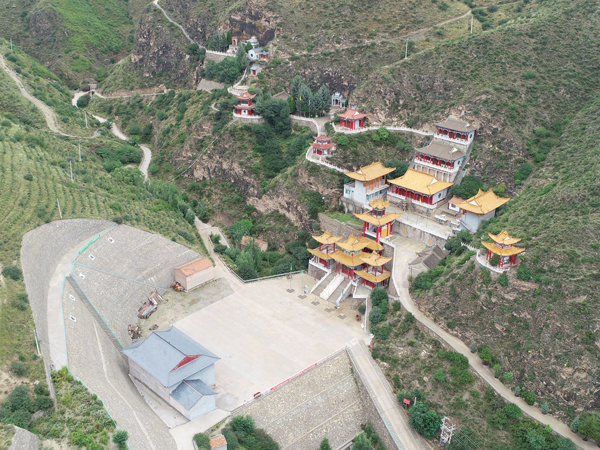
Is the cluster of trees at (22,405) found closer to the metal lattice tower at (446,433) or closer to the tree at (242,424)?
the tree at (242,424)

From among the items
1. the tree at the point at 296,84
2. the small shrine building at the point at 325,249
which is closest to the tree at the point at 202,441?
the small shrine building at the point at 325,249

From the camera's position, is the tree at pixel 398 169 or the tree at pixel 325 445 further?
the tree at pixel 398 169

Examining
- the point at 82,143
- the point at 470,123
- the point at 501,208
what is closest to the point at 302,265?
the point at 501,208

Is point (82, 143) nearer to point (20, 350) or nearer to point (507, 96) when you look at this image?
point (20, 350)

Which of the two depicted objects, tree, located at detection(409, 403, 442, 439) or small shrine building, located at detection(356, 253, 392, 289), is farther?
small shrine building, located at detection(356, 253, 392, 289)

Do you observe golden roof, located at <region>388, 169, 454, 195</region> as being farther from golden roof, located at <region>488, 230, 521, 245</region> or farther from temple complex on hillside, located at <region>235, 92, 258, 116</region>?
temple complex on hillside, located at <region>235, 92, 258, 116</region>

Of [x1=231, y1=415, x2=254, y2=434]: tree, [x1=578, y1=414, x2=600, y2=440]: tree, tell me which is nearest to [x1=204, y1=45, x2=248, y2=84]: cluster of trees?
[x1=231, y1=415, x2=254, y2=434]: tree
